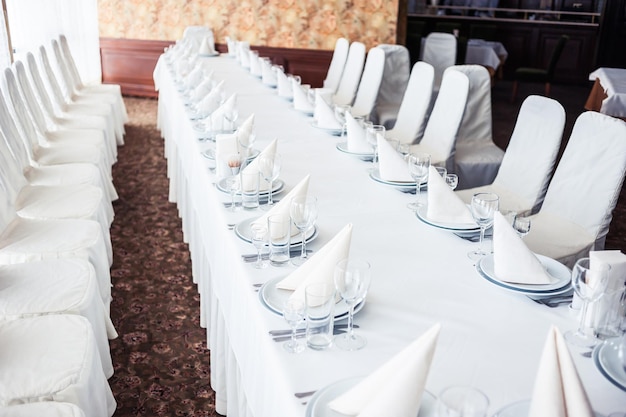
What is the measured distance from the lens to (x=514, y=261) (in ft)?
5.76

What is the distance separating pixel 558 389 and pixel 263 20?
786 centimetres

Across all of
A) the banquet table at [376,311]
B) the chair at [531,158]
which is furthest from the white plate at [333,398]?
the chair at [531,158]

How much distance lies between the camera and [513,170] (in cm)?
337

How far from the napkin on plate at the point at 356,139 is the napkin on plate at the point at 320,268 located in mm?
1415

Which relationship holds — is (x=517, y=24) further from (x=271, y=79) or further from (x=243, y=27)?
(x=271, y=79)

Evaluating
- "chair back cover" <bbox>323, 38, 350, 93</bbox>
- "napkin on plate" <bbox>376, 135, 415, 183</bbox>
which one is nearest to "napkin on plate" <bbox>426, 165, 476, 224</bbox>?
"napkin on plate" <bbox>376, 135, 415, 183</bbox>

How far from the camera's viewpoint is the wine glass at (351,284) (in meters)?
1.49

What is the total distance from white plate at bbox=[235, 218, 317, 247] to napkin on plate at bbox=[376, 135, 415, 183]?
24.8 inches

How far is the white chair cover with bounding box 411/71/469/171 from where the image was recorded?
3.92m

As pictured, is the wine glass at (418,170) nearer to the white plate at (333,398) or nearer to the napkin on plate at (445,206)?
the napkin on plate at (445,206)

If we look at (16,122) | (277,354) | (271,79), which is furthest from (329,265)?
(271,79)

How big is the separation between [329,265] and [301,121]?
233 cm

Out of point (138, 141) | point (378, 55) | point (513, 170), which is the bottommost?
point (138, 141)

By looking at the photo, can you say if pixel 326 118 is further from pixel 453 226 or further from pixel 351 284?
pixel 351 284
